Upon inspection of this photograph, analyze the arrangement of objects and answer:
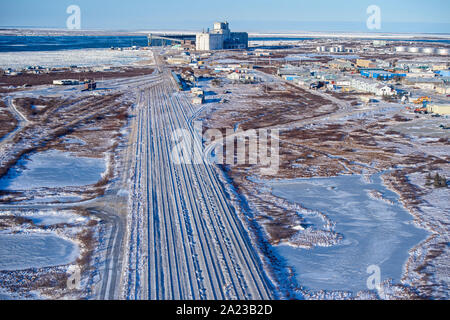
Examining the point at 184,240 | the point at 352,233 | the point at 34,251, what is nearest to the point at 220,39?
the point at 352,233

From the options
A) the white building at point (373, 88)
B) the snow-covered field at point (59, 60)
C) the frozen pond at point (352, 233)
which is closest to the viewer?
the frozen pond at point (352, 233)

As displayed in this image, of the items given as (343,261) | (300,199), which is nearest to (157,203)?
(300,199)

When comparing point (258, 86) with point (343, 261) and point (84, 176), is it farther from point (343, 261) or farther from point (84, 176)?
point (343, 261)

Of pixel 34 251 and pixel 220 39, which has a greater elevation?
pixel 220 39

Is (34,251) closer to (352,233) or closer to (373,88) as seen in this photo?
(352,233)

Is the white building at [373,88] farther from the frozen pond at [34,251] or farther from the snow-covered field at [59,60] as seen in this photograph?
the snow-covered field at [59,60]

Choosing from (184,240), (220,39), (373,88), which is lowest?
(184,240)

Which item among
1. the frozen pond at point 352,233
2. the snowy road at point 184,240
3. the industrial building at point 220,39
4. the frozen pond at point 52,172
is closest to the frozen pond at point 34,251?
the snowy road at point 184,240

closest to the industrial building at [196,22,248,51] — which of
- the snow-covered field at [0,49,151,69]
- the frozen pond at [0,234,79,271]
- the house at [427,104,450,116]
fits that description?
the snow-covered field at [0,49,151,69]
